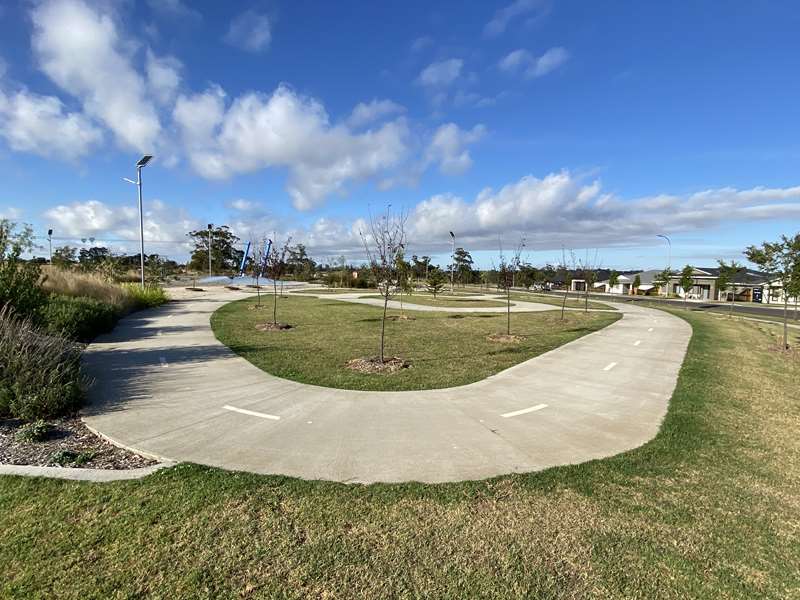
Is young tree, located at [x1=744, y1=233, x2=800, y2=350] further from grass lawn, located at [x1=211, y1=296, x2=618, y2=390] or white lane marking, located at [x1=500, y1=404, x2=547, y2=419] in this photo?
white lane marking, located at [x1=500, y1=404, x2=547, y2=419]

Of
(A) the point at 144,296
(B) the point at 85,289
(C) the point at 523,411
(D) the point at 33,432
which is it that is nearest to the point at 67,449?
(D) the point at 33,432

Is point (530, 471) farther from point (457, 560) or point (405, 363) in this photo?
point (405, 363)

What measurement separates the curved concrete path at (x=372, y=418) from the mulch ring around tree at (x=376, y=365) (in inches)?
59.6

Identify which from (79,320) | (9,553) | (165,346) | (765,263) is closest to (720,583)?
(9,553)

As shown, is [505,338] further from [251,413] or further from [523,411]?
[251,413]

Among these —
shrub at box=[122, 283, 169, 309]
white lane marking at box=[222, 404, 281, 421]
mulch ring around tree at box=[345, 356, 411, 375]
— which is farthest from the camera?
shrub at box=[122, 283, 169, 309]

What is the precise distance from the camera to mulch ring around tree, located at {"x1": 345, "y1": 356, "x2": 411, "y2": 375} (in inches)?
331

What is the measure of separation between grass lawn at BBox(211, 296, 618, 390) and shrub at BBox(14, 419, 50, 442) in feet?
11.7

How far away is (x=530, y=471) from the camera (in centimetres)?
423

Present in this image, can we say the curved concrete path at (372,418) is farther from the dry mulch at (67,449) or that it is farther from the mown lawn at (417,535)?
the mown lawn at (417,535)

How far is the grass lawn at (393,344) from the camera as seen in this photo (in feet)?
26.2

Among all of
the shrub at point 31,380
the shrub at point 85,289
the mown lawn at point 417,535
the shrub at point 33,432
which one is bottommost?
the mown lawn at point 417,535

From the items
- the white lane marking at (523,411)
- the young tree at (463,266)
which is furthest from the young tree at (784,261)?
the young tree at (463,266)

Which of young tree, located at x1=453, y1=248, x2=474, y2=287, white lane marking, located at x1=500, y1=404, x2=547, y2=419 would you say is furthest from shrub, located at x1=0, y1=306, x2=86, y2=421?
young tree, located at x1=453, y1=248, x2=474, y2=287
